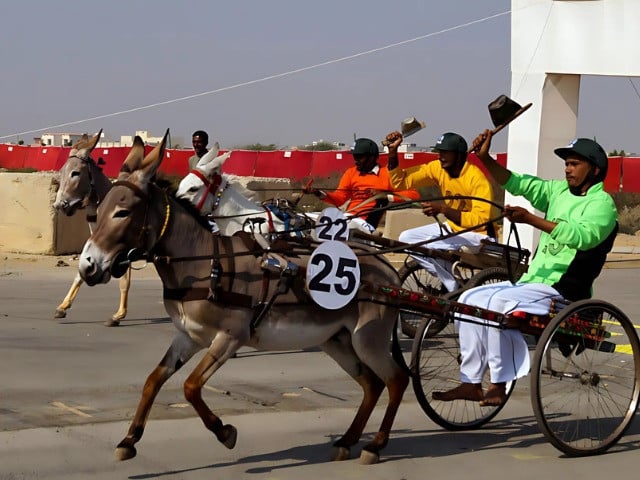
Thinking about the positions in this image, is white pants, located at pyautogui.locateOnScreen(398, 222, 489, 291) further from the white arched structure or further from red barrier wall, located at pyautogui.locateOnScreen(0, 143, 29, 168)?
red barrier wall, located at pyautogui.locateOnScreen(0, 143, 29, 168)

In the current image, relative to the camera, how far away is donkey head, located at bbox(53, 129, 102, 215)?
1240 centimetres

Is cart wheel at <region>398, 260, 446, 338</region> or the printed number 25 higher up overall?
the printed number 25

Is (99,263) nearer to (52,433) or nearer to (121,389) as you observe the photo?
(52,433)

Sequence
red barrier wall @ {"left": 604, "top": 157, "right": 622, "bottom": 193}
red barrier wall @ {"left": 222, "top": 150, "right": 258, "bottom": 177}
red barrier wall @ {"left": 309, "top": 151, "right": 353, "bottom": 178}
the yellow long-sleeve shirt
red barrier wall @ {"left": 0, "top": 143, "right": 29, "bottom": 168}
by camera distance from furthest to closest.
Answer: red barrier wall @ {"left": 0, "top": 143, "right": 29, "bottom": 168}, red barrier wall @ {"left": 222, "top": 150, "right": 258, "bottom": 177}, red barrier wall @ {"left": 309, "top": 151, "right": 353, "bottom": 178}, red barrier wall @ {"left": 604, "top": 157, "right": 622, "bottom": 193}, the yellow long-sleeve shirt

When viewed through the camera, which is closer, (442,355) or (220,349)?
(220,349)

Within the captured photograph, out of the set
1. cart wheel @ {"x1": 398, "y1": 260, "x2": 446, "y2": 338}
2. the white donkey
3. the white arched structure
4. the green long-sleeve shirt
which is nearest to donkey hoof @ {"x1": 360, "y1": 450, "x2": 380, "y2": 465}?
the green long-sleeve shirt

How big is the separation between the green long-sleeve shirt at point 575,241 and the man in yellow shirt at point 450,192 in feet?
7.83

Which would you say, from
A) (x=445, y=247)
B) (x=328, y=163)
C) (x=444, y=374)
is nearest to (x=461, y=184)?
(x=445, y=247)

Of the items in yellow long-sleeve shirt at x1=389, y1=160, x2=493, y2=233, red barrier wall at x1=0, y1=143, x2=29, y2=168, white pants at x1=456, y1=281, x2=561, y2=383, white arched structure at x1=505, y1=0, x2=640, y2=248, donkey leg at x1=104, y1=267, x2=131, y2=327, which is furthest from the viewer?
red barrier wall at x1=0, y1=143, x2=29, y2=168

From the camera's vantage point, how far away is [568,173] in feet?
28.2

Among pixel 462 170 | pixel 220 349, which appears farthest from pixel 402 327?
pixel 220 349

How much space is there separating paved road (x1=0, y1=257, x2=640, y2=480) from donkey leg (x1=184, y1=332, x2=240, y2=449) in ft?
0.86

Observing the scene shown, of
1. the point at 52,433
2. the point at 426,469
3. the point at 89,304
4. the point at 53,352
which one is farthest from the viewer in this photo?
the point at 89,304

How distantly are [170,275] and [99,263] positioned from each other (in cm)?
53
